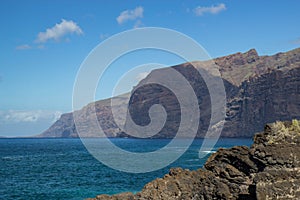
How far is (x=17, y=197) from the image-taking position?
3925 cm

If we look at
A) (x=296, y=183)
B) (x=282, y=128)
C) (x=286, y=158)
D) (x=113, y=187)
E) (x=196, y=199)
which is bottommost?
(x=113, y=187)

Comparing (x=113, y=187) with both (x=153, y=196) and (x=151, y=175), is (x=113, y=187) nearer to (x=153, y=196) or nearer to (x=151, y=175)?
(x=151, y=175)

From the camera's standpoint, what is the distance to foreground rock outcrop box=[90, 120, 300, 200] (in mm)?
13797

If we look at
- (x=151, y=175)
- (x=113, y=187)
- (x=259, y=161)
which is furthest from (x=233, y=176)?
(x=151, y=175)

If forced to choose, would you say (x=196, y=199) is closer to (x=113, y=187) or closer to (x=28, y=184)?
(x=113, y=187)

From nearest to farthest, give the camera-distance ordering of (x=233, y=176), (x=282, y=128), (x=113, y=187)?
(x=282, y=128) < (x=233, y=176) < (x=113, y=187)

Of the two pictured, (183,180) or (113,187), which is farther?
(113,187)

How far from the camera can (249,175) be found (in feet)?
56.4

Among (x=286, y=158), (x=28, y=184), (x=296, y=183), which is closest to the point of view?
(x=296, y=183)

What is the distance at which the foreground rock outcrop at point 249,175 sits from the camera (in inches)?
543

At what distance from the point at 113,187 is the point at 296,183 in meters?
33.2

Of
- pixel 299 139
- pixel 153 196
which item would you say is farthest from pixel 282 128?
pixel 153 196

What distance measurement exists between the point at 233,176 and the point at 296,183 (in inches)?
178

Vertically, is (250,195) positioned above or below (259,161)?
below
